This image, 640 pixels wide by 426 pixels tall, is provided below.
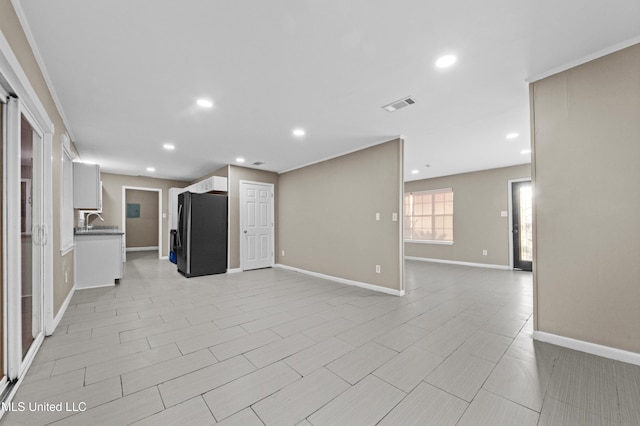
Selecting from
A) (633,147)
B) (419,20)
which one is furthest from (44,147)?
(633,147)

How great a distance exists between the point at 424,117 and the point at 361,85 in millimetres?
1169

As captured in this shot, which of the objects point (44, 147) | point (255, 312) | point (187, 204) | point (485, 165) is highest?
point (485, 165)

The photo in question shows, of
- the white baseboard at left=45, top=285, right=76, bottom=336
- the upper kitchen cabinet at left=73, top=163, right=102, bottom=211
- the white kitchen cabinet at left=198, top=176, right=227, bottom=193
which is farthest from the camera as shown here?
the white kitchen cabinet at left=198, top=176, right=227, bottom=193

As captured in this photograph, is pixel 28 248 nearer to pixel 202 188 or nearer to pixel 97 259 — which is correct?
pixel 97 259

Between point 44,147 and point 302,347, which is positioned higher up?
point 44,147

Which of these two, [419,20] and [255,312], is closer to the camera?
[419,20]

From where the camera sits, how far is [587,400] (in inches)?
63.1

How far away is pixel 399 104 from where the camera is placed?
2912 millimetres

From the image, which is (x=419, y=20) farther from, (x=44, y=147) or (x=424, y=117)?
(x=44, y=147)

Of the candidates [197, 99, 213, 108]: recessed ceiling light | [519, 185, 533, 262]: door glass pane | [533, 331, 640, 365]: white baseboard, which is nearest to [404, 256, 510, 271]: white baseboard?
[519, 185, 533, 262]: door glass pane

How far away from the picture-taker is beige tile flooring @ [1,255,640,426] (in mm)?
1505

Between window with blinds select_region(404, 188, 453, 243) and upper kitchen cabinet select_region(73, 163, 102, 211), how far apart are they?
278 inches

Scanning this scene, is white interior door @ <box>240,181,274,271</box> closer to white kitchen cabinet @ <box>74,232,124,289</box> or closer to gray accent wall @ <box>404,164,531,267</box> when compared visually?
white kitchen cabinet @ <box>74,232,124,289</box>

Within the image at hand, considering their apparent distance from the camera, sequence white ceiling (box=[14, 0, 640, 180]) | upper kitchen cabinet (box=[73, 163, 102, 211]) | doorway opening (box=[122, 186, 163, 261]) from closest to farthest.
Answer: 1. white ceiling (box=[14, 0, 640, 180])
2. upper kitchen cabinet (box=[73, 163, 102, 211])
3. doorway opening (box=[122, 186, 163, 261])
